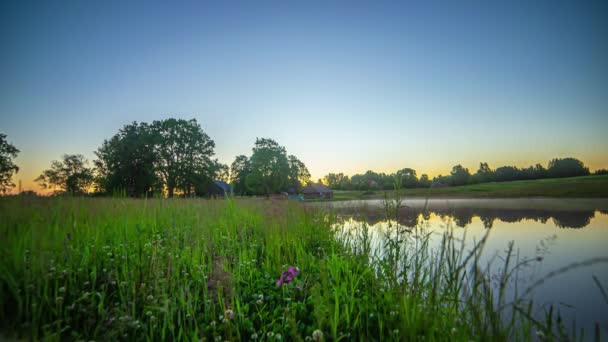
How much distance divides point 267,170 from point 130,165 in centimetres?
2330

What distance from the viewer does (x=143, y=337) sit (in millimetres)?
2297

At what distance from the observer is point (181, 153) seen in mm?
38969

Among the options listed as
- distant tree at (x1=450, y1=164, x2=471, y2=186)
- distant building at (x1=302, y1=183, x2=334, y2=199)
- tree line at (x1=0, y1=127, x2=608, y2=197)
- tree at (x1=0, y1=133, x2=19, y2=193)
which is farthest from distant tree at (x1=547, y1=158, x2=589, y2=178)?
tree at (x1=0, y1=133, x2=19, y2=193)

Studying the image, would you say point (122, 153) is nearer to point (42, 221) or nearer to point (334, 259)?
point (42, 221)

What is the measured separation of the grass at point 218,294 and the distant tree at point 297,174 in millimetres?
48523

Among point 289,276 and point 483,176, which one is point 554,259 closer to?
point 289,276

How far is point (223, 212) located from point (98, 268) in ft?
14.9

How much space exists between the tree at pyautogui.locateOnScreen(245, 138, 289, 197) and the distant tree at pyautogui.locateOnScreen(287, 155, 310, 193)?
1.86 m

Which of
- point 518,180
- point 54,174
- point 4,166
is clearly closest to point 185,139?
point 4,166

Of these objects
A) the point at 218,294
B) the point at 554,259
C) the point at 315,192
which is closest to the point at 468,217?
the point at 554,259

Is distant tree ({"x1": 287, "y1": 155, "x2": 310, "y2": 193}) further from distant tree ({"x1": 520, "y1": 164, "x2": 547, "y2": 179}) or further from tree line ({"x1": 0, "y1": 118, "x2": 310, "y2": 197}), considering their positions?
distant tree ({"x1": 520, "y1": 164, "x2": 547, "y2": 179})

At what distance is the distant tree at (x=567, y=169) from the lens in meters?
48.3

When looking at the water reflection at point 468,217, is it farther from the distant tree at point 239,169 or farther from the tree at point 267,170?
the distant tree at point 239,169

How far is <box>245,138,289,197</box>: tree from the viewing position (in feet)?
163
